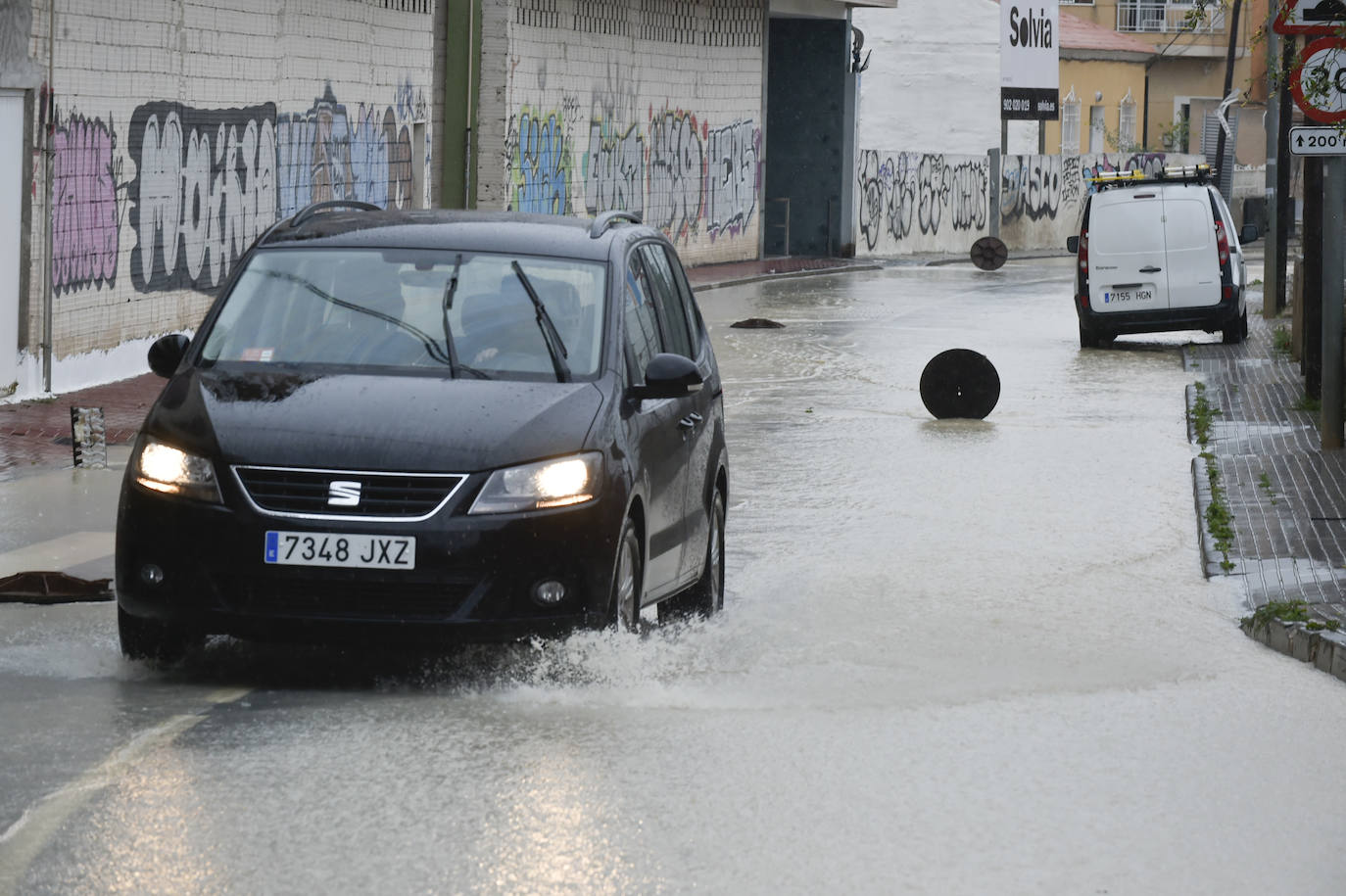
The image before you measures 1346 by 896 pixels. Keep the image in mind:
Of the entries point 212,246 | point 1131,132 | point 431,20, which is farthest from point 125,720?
point 1131,132

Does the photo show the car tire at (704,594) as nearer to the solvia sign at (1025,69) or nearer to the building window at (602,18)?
the building window at (602,18)

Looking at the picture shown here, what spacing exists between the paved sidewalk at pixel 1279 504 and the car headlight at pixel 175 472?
402 cm

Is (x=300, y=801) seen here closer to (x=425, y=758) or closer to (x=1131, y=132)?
(x=425, y=758)

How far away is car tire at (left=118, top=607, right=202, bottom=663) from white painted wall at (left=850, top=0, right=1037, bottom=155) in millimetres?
55672

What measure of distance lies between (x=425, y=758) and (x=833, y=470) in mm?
7902

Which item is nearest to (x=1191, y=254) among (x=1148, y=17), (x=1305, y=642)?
(x=1305, y=642)

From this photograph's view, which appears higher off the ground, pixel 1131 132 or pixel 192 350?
pixel 1131 132

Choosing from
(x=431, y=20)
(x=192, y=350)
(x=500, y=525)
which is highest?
(x=431, y=20)

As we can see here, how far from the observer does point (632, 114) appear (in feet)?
124

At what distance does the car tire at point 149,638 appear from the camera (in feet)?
24.1

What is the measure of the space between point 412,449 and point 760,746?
145 centimetres

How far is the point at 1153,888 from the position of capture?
5.24 meters

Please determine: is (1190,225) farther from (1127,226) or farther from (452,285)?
(452,285)

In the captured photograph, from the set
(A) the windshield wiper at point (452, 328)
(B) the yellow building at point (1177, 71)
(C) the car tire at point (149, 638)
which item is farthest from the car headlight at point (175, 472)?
(B) the yellow building at point (1177, 71)
